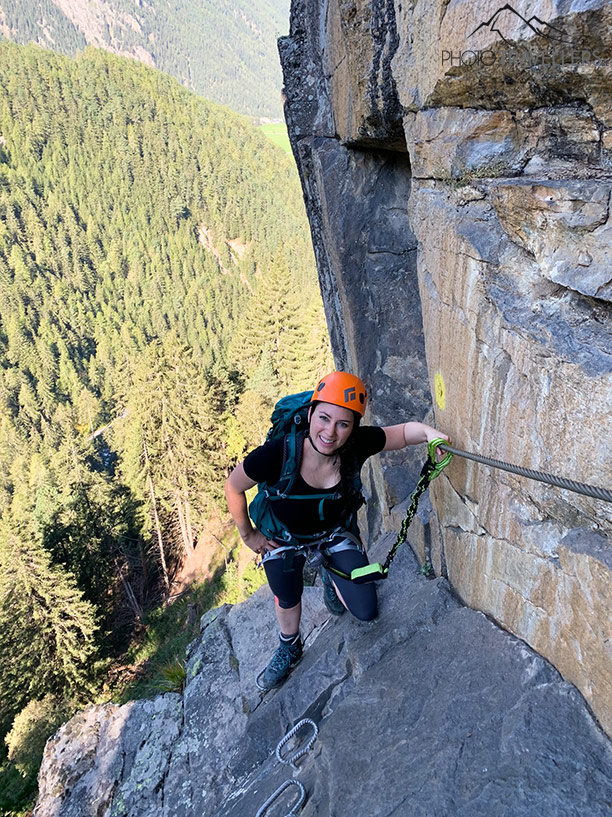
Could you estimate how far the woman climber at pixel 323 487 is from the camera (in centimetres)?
330

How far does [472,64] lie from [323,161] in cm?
330

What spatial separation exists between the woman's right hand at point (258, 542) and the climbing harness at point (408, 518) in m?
0.49

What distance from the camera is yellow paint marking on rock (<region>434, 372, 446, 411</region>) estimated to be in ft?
11.1

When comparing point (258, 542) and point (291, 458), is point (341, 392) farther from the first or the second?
point (258, 542)

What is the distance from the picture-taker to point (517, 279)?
8.18 feet

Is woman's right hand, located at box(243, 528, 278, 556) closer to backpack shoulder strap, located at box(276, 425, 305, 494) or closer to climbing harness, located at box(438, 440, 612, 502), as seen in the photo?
backpack shoulder strap, located at box(276, 425, 305, 494)

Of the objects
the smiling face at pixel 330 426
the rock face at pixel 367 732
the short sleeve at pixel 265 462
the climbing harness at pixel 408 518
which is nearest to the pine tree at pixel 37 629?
the rock face at pixel 367 732

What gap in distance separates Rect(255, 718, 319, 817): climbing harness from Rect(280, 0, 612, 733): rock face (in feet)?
4.81

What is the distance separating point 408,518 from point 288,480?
94 cm

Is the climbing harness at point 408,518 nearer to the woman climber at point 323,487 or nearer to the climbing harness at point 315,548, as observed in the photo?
the woman climber at point 323,487

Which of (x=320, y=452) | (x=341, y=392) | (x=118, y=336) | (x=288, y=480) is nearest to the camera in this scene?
(x=341, y=392)

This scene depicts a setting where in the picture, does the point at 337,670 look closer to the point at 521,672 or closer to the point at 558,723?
the point at 521,672

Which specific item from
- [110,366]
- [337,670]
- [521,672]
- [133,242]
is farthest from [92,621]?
[133,242]

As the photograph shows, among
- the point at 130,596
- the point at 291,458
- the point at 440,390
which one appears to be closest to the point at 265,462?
the point at 291,458
